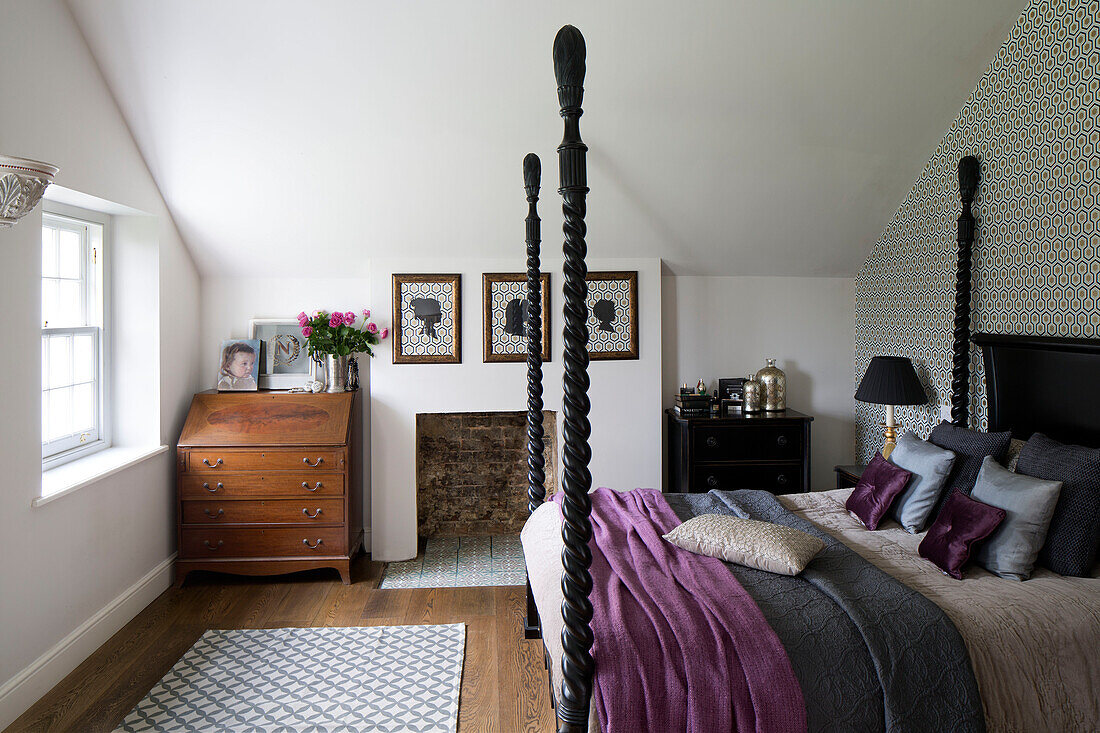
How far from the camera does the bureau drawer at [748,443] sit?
437cm

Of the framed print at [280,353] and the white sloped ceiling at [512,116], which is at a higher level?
the white sloped ceiling at [512,116]

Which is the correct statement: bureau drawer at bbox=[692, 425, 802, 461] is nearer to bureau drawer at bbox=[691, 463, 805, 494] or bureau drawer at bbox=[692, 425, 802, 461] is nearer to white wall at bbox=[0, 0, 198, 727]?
bureau drawer at bbox=[691, 463, 805, 494]

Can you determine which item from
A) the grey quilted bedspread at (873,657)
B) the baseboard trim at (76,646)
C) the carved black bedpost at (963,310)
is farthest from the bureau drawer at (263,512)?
the carved black bedpost at (963,310)

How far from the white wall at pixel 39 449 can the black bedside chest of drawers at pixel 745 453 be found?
3155 millimetres

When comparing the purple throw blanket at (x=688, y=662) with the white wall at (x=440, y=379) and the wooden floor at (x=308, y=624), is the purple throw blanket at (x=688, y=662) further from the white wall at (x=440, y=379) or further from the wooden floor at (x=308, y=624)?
the white wall at (x=440, y=379)

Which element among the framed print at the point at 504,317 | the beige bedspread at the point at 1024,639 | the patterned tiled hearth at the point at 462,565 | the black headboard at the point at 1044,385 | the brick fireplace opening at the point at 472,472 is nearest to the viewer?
the beige bedspread at the point at 1024,639

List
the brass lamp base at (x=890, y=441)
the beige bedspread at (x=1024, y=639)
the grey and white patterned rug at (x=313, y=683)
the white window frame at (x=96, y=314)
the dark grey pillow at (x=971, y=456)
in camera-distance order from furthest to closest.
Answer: the brass lamp base at (x=890, y=441), the white window frame at (x=96, y=314), the dark grey pillow at (x=971, y=456), the grey and white patterned rug at (x=313, y=683), the beige bedspread at (x=1024, y=639)

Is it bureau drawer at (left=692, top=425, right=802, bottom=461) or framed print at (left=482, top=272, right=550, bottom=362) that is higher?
framed print at (left=482, top=272, right=550, bottom=362)

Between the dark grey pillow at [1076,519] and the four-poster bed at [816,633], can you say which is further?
the dark grey pillow at [1076,519]

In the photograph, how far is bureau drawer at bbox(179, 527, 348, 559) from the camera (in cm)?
397

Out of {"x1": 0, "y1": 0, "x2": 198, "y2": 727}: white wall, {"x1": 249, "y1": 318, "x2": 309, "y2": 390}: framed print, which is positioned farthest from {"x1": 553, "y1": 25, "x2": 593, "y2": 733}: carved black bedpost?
{"x1": 249, "y1": 318, "x2": 309, "y2": 390}: framed print

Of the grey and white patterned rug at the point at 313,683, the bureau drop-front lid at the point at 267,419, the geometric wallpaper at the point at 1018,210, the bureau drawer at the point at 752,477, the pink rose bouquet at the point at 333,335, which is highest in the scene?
the geometric wallpaper at the point at 1018,210

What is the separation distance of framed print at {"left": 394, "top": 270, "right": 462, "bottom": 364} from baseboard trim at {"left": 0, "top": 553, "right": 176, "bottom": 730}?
183 centimetres

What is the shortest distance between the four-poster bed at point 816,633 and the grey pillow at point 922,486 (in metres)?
0.42
